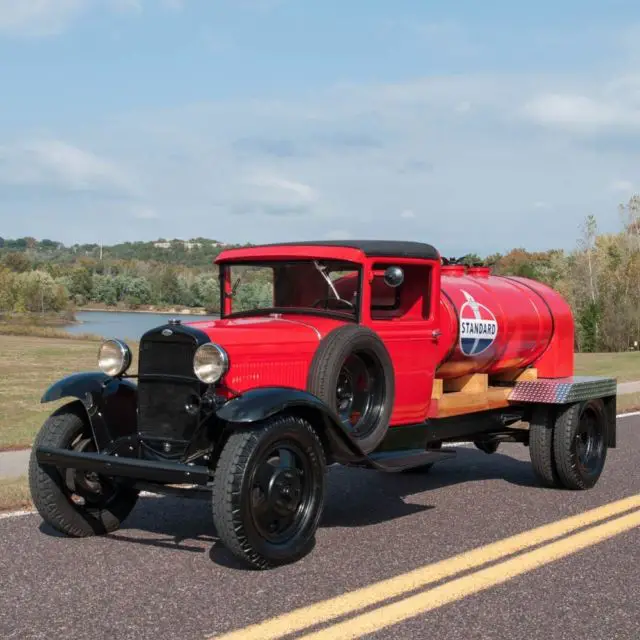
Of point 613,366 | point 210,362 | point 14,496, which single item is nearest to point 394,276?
point 210,362

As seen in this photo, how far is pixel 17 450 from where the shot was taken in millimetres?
9703

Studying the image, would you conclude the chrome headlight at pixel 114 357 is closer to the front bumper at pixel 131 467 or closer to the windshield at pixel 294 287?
the front bumper at pixel 131 467

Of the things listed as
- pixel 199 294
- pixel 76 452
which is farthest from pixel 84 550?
pixel 199 294

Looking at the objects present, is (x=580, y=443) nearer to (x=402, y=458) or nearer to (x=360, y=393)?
(x=402, y=458)

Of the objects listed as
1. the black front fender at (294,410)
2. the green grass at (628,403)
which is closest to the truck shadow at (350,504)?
the black front fender at (294,410)

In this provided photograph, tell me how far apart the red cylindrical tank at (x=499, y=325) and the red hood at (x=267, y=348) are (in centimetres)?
143

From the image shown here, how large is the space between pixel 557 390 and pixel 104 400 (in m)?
4.02

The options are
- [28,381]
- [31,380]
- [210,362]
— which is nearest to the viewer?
[210,362]

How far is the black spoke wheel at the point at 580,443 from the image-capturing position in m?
8.03

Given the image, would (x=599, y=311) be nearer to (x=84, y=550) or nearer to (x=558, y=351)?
(x=558, y=351)

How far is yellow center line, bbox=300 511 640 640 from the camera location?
14.1ft

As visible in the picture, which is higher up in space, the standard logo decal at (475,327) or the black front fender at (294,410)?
the standard logo decal at (475,327)

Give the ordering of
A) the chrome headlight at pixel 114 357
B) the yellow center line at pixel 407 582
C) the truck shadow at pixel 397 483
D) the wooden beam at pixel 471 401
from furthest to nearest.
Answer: the wooden beam at pixel 471 401, the truck shadow at pixel 397 483, the chrome headlight at pixel 114 357, the yellow center line at pixel 407 582

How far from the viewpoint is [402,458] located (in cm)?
669
